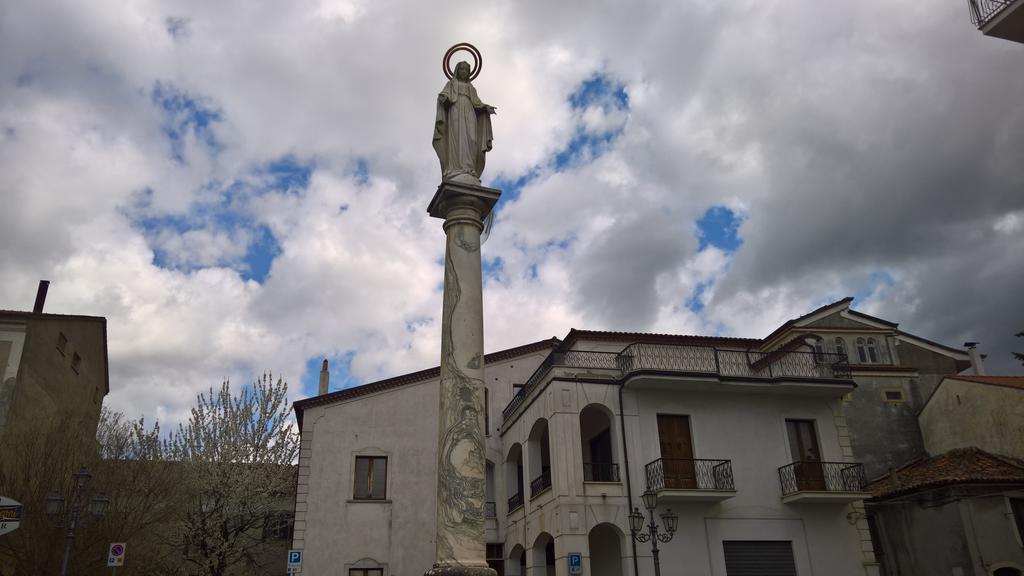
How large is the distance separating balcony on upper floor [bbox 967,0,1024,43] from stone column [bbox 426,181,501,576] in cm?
1191

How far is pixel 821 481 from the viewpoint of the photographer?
21.8 m

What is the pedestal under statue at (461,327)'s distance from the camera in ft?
34.0

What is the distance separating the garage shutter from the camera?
2053 centimetres

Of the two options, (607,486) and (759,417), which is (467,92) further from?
(759,417)

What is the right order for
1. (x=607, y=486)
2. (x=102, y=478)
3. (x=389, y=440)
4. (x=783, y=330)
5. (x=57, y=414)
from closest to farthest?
(x=102, y=478) < (x=607, y=486) < (x=57, y=414) < (x=389, y=440) < (x=783, y=330)

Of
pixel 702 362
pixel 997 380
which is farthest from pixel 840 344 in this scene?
pixel 702 362

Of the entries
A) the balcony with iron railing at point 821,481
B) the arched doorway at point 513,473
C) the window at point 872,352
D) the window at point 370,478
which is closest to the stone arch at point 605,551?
the arched doorway at point 513,473

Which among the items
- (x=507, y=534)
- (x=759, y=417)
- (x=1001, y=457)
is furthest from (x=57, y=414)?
(x=1001, y=457)

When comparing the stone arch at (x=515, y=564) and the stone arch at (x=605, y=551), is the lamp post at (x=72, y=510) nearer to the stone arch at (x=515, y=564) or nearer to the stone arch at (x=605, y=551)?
the stone arch at (x=605, y=551)

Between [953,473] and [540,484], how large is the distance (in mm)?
12635

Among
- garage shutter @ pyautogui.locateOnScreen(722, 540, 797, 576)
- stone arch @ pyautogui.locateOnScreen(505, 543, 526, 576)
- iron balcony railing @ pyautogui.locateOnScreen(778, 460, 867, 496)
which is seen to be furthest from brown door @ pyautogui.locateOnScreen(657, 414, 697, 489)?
stone arch @ pyautogui.locateOnScreen(505, 543, 526, 576)

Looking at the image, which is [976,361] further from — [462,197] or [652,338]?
[462,197]

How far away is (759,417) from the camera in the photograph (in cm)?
2245

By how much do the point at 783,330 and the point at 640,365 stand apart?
452 inches
